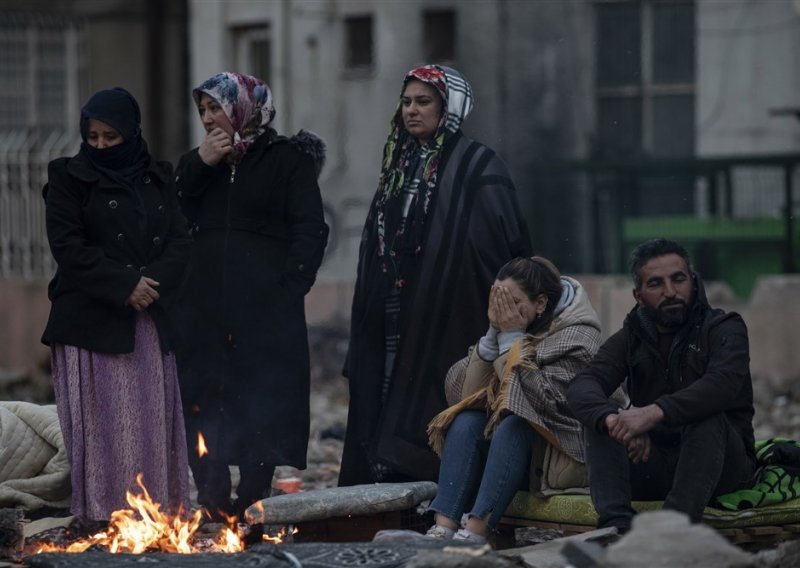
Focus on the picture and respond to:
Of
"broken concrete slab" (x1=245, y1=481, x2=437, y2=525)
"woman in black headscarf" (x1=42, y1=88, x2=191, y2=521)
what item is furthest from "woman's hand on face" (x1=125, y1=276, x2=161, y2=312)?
"broken concrete slab" (x1=245, y1=481, x2=437, y2=525)

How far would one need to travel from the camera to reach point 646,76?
1573cm

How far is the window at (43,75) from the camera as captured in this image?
19031 millimetres

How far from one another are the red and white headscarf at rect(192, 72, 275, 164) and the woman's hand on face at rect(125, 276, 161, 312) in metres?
0.95

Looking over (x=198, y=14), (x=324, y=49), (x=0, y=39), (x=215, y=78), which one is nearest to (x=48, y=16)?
(x=0, y=39)

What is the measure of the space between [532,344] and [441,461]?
2.08ft

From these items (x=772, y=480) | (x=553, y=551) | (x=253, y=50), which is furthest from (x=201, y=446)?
(x=253, y=50)

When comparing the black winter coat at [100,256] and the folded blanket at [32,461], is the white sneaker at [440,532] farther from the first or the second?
the folded blanket at [32,461]

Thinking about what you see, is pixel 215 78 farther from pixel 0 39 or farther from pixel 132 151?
pixel 0 39

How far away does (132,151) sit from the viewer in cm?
705

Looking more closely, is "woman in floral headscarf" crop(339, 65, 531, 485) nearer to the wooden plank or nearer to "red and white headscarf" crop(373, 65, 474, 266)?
"red and white headscarf" crop(373, 65, 474, 266)

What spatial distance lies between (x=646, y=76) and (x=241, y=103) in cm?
879

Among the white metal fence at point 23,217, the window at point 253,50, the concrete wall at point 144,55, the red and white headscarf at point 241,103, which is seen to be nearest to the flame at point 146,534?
the red and white headscarf at point 241,103

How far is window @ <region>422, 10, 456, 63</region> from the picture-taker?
16875 millimetres

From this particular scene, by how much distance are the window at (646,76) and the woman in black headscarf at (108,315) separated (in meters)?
9.30
